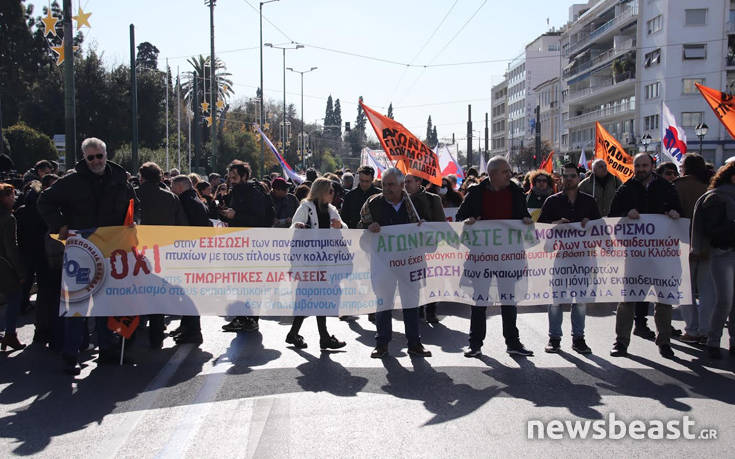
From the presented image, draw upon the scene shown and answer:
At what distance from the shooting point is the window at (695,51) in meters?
55.5

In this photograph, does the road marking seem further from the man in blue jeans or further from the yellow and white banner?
the man in blue jeans

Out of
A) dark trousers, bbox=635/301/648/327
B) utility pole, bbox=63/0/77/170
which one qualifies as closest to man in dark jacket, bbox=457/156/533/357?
dark trousers, bbox=635/301/648/327

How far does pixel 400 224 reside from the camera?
780cm

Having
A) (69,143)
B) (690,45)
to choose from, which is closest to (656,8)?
(690,45)

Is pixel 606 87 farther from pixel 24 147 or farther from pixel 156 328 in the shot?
pixel 156 328

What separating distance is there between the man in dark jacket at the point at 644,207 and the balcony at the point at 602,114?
5867 centimetres

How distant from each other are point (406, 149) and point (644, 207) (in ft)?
13.0

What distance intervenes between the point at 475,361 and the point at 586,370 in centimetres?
103

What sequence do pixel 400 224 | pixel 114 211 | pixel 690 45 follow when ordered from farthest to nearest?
1. pixel 690 45
2. pixel 400 224
3. pixel 114 211

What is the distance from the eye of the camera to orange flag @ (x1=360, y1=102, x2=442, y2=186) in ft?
35.2

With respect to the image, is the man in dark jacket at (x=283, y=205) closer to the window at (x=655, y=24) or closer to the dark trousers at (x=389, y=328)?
the dark trousers at (x=389, y=328)

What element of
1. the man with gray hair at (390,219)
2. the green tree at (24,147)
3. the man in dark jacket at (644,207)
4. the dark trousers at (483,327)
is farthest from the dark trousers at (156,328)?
the green tree at (24,147)

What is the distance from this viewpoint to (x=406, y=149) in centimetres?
1095

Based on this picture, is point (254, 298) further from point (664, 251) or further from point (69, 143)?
point (69, 143)
